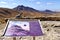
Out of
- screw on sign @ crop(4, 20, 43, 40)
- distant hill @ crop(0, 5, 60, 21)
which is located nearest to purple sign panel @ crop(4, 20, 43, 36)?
screw on sign @ crop(4, 20, 43, 40)

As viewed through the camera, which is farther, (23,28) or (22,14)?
(22,14)

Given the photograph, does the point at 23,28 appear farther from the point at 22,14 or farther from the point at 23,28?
the point at 22,14

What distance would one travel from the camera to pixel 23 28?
5.50 m

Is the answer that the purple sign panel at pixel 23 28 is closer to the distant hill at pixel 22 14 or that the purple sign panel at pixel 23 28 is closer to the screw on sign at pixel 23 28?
the screw on sign at pixel 23 28

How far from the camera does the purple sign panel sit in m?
5.26

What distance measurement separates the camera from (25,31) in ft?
17.6

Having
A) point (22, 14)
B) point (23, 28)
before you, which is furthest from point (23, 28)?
point (22, 14)

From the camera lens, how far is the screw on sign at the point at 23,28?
5.25 meters

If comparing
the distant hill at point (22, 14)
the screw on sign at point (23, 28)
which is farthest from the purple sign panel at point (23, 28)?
the distant hill at point (22, 14)

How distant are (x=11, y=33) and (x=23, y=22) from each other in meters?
0.78

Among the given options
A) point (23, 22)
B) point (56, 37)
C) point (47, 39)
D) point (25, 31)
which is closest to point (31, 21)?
point (23, 22)

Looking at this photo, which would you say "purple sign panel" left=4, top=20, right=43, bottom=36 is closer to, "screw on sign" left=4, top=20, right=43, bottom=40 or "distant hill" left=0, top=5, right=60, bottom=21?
"screw on sign" left=4, top=20, right=43, bottom=40

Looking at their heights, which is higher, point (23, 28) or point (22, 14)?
point (22, 14)

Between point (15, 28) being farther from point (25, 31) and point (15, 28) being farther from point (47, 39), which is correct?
point (47, 39)
